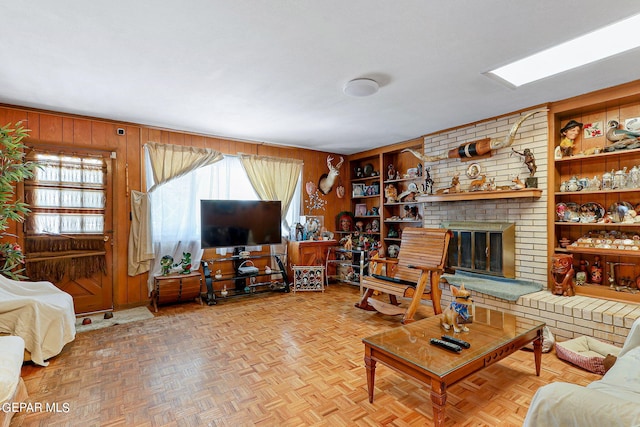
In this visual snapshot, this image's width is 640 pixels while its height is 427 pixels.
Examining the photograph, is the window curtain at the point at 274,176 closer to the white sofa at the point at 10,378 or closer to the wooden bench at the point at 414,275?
the wooden bench at the point at 414,275

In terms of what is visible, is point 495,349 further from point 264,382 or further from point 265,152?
point 265,152

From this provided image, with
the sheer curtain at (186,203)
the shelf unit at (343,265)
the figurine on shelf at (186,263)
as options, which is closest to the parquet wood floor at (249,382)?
the figurine on shelf at (186,263)

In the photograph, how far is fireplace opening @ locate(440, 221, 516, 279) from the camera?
3562mm

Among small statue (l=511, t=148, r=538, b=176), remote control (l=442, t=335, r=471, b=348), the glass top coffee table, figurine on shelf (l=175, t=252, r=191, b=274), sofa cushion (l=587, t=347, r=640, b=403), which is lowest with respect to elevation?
the glass top coffee table

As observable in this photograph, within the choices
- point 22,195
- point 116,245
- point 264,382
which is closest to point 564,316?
point 264,382

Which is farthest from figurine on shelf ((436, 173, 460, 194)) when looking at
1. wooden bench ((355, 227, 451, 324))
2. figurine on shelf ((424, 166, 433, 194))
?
wooden bench ((355, 227, 451, 324))

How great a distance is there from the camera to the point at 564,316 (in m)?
2.79

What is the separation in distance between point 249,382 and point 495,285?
2.80 metres

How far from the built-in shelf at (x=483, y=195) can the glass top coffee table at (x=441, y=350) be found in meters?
1.53

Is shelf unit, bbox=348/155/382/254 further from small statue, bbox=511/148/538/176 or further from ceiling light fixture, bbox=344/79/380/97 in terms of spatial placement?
ceiling light fixture, bbox=344/79/380/97

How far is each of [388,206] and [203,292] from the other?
327cm

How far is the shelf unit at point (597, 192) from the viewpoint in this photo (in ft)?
9.62

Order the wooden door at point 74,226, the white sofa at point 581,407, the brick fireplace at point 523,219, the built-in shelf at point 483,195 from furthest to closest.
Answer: the wooden door at point 74,226
the built-in shelf at point 483,195
the brick fireplace at point 523,219
the white sofa at point 581,407

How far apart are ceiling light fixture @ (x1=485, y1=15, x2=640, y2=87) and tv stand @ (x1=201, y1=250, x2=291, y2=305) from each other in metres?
3.62
